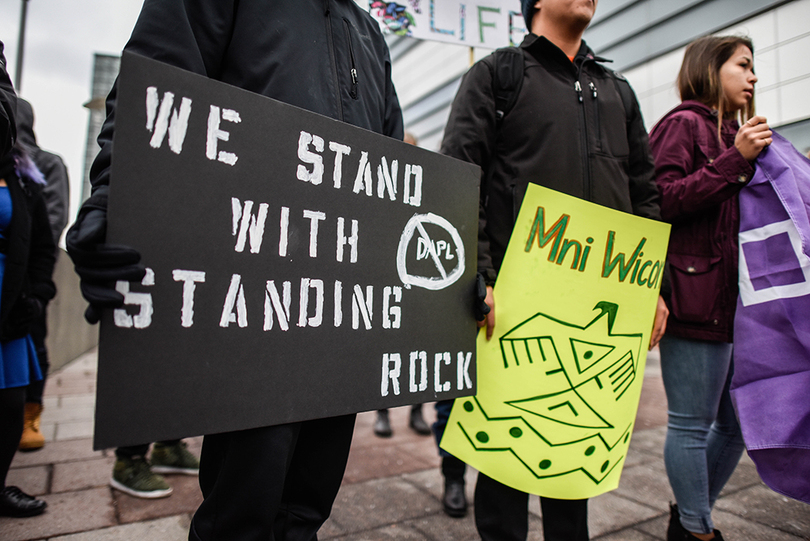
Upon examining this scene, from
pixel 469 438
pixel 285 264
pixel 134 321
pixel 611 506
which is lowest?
pixel 611 506

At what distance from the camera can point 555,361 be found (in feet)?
4.79

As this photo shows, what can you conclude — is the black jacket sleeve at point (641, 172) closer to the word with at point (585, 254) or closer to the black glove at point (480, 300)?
the word with at point (585, 254)

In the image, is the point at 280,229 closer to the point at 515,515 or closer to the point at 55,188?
the point at 515,515

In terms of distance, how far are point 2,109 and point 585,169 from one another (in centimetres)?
156

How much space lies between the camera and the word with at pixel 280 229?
93 centimetres

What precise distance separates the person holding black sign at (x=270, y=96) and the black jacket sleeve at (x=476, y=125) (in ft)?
0.82

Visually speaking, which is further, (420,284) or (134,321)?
(420,284)

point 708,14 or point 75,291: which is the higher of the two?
point 708,14

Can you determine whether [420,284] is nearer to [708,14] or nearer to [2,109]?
[2,109]

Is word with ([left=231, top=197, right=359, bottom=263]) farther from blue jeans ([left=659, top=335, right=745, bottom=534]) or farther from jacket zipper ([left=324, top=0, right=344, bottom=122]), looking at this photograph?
blue jeans ([left=659, top=335, right=745, bottom=534])

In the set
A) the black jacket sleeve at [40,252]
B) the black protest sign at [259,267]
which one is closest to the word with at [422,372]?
the black protest sign at [259,267]

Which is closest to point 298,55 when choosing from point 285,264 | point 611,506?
point 285,264

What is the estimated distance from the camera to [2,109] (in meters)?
1.27

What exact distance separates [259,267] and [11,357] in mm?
1519
